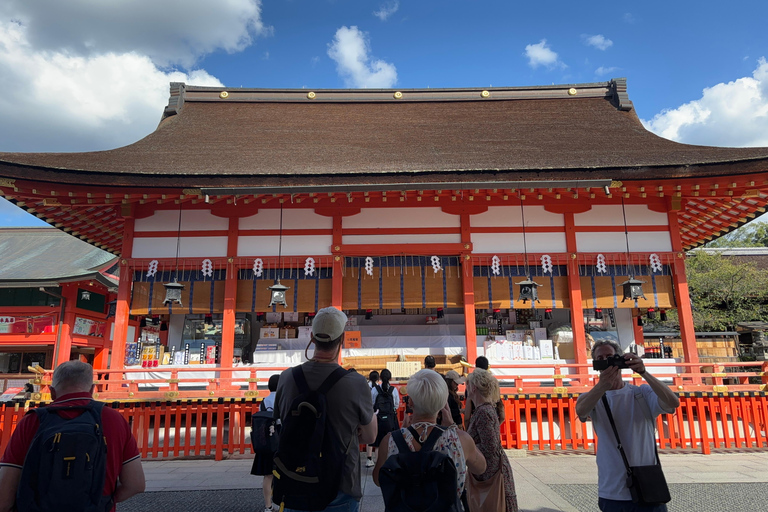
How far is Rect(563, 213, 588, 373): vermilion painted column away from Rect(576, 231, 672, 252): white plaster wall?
20 cm

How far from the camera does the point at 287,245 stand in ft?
30.6

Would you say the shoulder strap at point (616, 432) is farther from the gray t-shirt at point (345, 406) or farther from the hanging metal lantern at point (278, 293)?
the hanging metal lantern at point (278, 293)

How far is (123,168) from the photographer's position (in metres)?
8.33

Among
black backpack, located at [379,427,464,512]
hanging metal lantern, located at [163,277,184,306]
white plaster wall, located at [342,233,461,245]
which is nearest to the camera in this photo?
black backpack, located at [379,427,464,512]

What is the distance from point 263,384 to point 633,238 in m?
7.75

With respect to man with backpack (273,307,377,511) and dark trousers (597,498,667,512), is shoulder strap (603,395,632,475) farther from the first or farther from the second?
man with backpack (273,307,377,511)

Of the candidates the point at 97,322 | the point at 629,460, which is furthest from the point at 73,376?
the point at 97,322

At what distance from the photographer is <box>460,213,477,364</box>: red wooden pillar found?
895cm

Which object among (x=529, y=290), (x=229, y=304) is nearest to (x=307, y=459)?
(x=529, y=290)

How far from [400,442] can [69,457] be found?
1.53 meters

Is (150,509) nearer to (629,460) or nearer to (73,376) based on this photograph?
(73,376)

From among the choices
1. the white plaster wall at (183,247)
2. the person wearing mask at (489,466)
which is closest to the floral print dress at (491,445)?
the person wearing mask at (489,466)

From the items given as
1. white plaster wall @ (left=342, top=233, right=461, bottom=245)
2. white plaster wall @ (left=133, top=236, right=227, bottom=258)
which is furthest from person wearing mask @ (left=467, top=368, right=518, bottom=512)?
white plaster wall @ (left=133, top=236, right=227, bottom=258)

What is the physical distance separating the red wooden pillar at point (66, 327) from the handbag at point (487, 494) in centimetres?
1412
